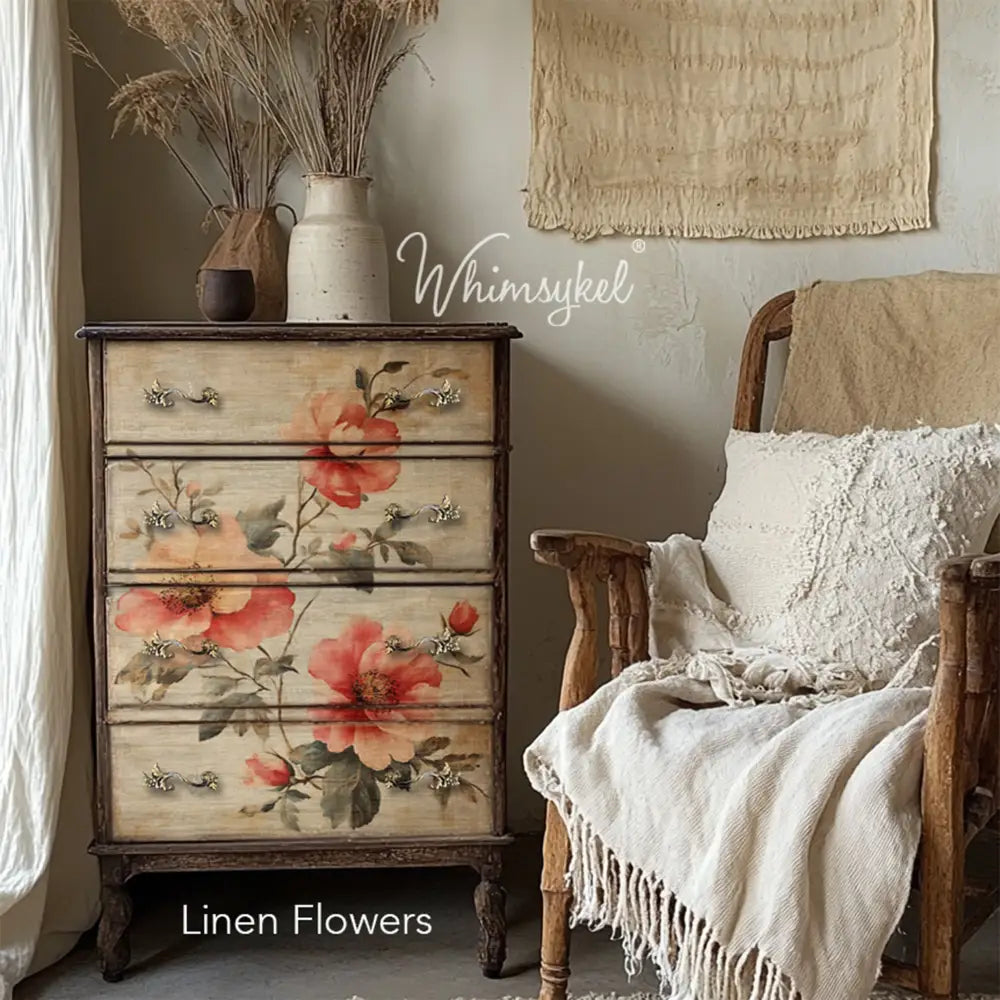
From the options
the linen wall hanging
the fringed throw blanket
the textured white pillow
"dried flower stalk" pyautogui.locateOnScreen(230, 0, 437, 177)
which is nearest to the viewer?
the fringed throw blanket

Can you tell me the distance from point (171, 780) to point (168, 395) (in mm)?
571

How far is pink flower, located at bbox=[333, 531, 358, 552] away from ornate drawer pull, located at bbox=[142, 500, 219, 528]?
18 centimetres

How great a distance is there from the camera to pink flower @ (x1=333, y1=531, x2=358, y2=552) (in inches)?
77.0

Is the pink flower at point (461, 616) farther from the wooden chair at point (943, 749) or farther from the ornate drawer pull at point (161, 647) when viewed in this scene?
the ornate drawer pull at point (161, 647)

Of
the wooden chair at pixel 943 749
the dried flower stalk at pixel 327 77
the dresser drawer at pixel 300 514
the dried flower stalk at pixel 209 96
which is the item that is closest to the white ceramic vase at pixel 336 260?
the dried flower stalk at pixel 327 77

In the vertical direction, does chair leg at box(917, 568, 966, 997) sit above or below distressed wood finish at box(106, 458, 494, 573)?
below

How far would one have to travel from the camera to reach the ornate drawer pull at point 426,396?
1947 mm

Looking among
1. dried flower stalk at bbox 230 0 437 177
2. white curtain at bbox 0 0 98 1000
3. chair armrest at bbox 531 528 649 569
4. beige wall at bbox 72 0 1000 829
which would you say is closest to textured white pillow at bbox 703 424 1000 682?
chair armrest at bbox 531 528 649 569

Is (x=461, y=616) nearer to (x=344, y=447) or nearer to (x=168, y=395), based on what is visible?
(x=344, y=447)

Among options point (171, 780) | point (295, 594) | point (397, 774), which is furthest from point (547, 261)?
point (171, 780)

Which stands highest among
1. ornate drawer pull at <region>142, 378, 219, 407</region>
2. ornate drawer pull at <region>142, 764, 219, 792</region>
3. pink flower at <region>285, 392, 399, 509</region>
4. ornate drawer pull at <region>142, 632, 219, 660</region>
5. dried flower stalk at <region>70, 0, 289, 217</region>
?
dried flower stalk at <region>70, 0, 289, 217</region>

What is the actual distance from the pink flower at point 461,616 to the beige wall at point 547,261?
1.74 feet

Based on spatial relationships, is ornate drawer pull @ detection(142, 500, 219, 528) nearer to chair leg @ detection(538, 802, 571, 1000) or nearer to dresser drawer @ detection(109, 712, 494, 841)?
dresser drawer @ detection(109, 712, 494, 841)

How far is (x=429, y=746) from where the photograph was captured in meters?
1.99
